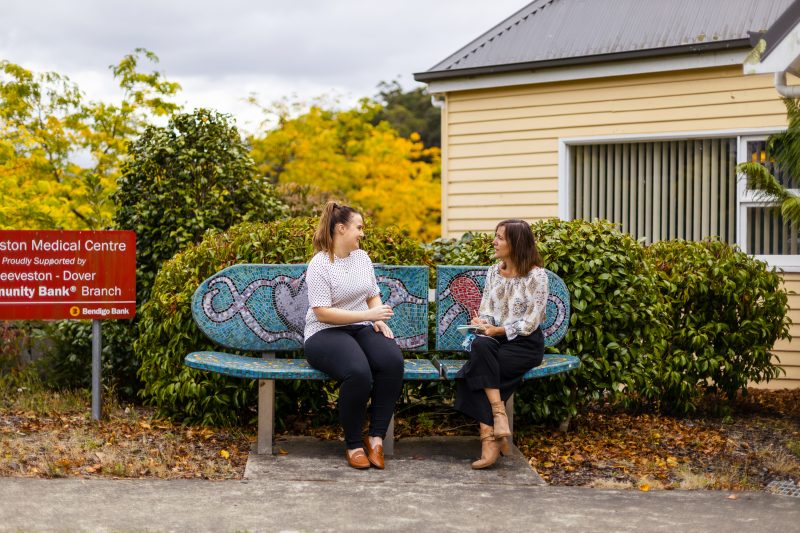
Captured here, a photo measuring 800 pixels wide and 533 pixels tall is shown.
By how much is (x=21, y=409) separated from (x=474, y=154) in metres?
5.89

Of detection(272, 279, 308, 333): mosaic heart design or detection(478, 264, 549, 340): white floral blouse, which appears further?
detection(272, 279, 308, 333): mosaic heart design

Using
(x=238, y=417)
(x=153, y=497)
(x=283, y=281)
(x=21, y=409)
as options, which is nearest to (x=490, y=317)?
(x=283, y=281)

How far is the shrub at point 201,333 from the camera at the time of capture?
6512 millimetres

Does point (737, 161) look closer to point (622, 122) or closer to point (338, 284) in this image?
point (622, 122)

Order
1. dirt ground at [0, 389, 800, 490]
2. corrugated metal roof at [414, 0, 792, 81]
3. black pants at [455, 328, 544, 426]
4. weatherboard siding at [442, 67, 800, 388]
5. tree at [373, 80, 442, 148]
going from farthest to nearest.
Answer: tree at [373, 80, 442, 148]
corrugated metal roof at [414, 0, 792, 81]
weatherboard siding at [442, 67, 800, 388]
black pants at [455, 328, 544, 426]
dirt ground at [0, 389, 800, 490]

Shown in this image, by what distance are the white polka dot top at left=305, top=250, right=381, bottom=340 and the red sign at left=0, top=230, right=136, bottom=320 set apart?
1.74m

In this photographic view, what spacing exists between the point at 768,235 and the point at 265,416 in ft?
19.3

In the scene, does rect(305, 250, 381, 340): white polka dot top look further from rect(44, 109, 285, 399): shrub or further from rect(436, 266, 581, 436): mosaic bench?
rect(44, 109, 285, 399): shrub

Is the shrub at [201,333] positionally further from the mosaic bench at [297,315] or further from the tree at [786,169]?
the tree at [786,169]

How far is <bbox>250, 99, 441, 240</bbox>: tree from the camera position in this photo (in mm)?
25844

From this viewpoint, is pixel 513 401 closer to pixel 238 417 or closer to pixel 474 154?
pixel 238 417

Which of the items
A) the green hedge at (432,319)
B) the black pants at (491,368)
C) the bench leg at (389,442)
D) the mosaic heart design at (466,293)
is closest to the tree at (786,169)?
the green hedge at (432,319)

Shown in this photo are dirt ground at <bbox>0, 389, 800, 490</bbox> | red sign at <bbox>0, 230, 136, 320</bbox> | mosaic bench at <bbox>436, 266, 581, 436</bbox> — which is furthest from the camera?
red sign at <bbox>0, 230, 136, 320</bbox>

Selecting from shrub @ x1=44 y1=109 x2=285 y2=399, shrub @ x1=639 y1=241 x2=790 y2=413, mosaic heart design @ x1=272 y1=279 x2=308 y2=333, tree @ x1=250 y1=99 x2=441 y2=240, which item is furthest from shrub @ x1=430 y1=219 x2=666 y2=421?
tree @ x1=250 y1=99 x2=441 y2=240
